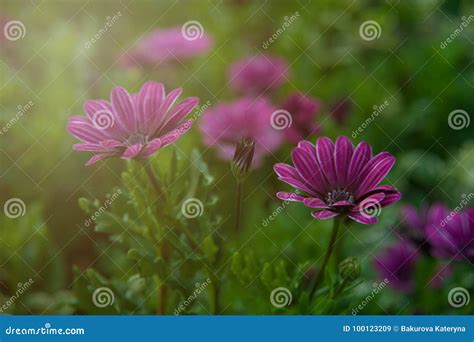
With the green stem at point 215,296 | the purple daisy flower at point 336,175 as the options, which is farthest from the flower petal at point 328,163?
the green stem at point 215,296

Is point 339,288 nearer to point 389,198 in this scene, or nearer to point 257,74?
point 389,198

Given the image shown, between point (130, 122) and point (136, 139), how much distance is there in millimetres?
32

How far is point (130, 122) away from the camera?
1029 millimetres

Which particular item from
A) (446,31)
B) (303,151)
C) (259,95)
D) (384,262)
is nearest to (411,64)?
(446,31)

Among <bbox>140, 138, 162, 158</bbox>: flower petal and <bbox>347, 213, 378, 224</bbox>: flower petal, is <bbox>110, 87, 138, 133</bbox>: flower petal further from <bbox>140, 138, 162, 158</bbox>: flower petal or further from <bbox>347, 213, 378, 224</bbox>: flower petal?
<bbox>347, 213, 378, 224</bbox>: flower petal

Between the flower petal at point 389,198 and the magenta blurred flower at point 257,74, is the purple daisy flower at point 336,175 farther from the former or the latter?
the magenta blurred flower at point 257,74

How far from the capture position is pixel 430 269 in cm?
125

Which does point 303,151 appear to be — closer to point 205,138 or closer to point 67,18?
point 205,138

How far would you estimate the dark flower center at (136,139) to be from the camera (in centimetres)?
Result: 100

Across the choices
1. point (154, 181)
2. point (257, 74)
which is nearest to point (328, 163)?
point (154, 181)

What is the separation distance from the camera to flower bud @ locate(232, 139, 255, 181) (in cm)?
98

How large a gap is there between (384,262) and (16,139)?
2.39 ft

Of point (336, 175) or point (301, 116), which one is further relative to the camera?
point (301, 116)

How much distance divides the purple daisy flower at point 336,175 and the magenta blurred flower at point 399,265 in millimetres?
287
